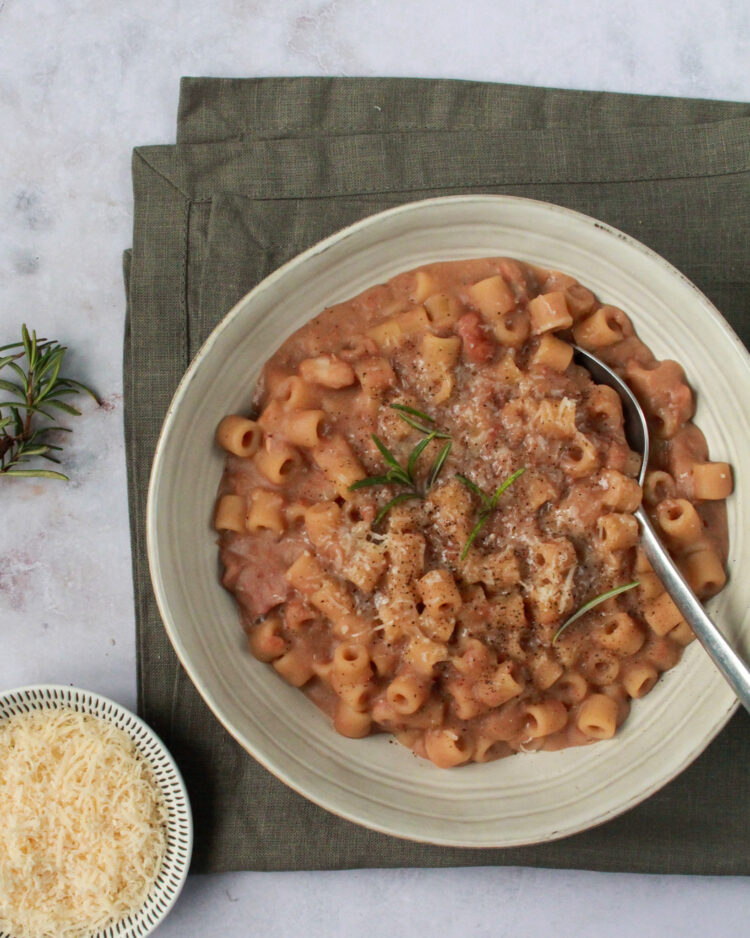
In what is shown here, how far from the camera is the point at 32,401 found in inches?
Result: 145

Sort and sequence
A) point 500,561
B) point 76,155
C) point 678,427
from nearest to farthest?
point 500,561
point 678,427
point 76,155

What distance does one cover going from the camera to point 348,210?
3.72 meters

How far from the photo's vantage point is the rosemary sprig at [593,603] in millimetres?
2930

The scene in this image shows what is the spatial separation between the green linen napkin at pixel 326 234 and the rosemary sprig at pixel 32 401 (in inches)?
12.0

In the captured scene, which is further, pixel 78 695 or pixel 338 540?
pixel 78 695

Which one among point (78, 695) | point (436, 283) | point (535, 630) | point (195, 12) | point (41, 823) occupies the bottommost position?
point (41, 823)

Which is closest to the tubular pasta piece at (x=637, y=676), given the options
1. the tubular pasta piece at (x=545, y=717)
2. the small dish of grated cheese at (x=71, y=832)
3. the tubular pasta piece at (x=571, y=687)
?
the tubular pasta piece at (x=571, y=687)

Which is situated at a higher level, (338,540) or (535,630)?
(338,540)

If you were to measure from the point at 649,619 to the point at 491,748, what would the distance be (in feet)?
2.50

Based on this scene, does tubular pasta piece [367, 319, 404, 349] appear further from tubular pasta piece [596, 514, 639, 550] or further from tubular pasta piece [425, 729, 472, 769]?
tubular pasta piece [425, 729, 472, 769]

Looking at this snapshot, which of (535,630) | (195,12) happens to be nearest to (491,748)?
(535,630)

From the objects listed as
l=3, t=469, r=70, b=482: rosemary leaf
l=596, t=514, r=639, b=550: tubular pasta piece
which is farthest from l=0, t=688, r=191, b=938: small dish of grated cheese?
l=596, t=514, r=639, b=550: tubular pasta piece

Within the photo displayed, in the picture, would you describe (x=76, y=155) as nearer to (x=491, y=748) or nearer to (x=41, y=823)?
(x=41, y=823)

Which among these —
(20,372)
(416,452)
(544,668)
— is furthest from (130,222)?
(544,668)
